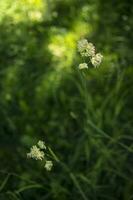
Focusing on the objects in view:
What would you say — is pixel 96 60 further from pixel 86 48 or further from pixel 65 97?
pixel 65 97

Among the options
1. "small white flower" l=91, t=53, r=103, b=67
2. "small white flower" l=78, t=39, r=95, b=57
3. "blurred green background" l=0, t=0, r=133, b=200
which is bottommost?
"small white flower" l=91, t=53, r=103, b=67

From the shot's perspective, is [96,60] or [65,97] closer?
[96,60]

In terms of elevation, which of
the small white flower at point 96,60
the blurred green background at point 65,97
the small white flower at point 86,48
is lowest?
the small white flower at point 96,60

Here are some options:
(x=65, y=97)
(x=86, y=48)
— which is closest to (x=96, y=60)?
(x=86, y=48)

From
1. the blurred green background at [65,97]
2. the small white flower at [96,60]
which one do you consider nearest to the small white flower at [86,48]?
the small white flower at [96,60]

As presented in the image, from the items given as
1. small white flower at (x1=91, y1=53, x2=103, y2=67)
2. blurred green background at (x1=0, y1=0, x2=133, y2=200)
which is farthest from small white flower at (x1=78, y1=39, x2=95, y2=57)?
blurred green background at (x1=0, y1=0, x2=133, y2=200)

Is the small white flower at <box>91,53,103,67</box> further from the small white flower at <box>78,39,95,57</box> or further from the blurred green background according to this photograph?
the blurred green background

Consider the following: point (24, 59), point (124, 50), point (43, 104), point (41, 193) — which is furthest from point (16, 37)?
point (41, 193)

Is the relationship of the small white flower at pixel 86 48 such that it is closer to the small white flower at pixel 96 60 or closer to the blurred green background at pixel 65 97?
the small white flower at pixel 96 60
